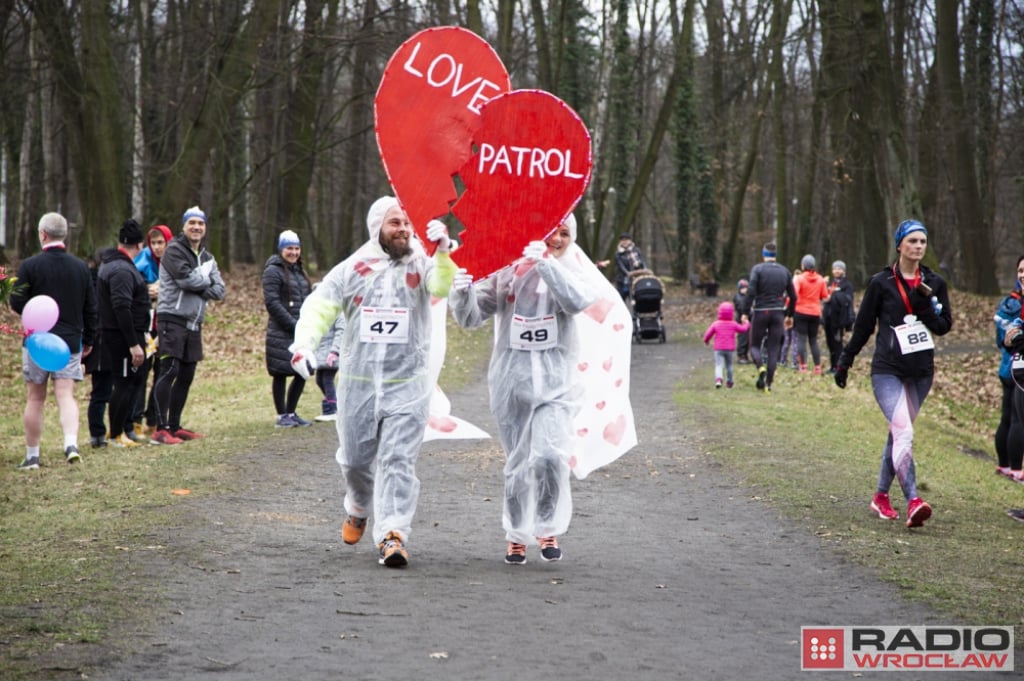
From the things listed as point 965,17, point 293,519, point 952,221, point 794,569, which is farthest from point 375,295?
point 952,221

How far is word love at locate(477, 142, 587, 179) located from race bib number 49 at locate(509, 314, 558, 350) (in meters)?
0.77

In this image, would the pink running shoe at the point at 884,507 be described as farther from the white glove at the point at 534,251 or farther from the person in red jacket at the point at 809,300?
the person in red jacket at the point at 809,300

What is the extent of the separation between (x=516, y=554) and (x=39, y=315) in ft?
13.6

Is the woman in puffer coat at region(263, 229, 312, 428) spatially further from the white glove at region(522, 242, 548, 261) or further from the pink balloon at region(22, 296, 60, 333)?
the white glove at region(522, 242, 548, 261)

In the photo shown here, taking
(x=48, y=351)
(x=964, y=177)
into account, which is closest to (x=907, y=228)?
(x=48, y=351)

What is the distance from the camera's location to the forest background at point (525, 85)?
24828 mm

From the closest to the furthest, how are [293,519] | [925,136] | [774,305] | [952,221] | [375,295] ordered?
[375,295]
[293,519]
[774,305]
[925,136]
[952,221]

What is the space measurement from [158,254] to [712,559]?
6618 mm

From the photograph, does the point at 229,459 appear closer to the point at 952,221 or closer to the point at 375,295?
the point at 375,295

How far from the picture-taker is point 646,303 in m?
25.2

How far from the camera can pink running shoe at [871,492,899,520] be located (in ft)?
28.8

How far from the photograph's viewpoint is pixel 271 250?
3603 cm

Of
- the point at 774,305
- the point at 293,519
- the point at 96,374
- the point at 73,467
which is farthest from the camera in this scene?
the point at 774,305

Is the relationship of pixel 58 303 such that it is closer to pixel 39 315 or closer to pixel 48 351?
pixel 39 315
